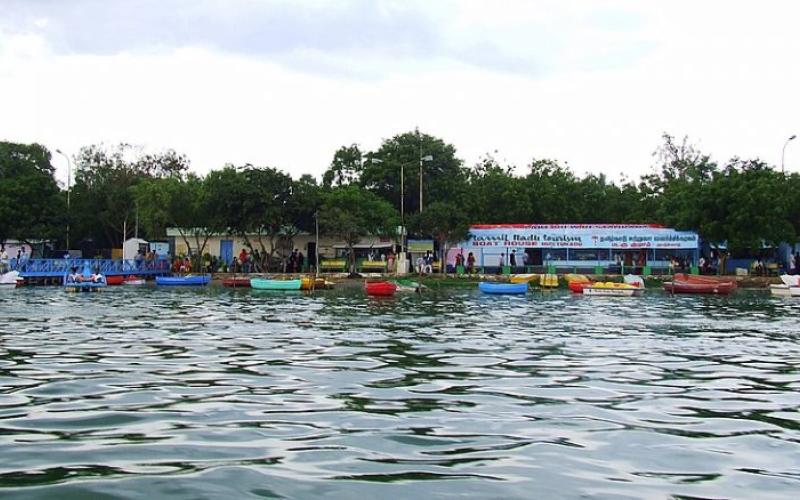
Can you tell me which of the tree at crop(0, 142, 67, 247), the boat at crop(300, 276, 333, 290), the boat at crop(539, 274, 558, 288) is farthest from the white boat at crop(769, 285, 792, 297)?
the tree at crop(0, 142, 67, 247)

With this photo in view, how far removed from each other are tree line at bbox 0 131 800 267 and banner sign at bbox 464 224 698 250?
4.40 ft

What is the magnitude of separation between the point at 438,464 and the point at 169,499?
249cm

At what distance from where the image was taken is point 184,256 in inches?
2440

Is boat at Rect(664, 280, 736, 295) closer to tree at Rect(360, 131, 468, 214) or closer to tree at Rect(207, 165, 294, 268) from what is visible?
tree at Rect(360, 131, 468, 214)

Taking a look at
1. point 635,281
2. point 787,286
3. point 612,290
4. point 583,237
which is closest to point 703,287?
point 635,281

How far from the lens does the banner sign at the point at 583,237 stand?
5581 cm

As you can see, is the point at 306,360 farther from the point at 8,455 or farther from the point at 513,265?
the point at 513,265

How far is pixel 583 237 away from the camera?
56.3 m

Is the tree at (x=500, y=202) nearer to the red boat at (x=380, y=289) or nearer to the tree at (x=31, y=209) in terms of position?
the red boat at (x=380, y=289)

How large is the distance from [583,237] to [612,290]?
15.2 metres

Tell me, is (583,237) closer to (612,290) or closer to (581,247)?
(581,247)

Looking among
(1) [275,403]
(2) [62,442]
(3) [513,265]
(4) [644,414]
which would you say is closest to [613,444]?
(4) [644,414]

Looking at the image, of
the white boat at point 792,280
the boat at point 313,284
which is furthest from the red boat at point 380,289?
the white boat at point 792,280

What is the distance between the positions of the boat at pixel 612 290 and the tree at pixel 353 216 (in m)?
18.2
